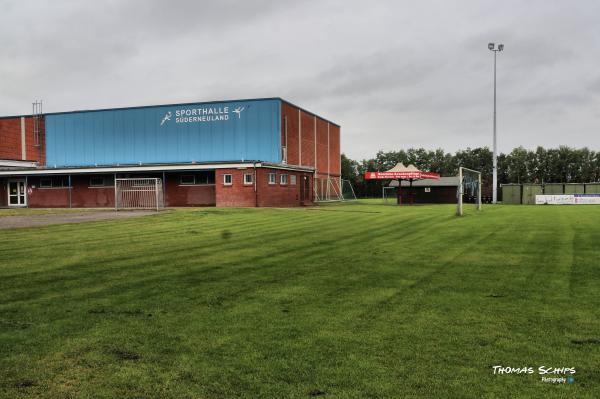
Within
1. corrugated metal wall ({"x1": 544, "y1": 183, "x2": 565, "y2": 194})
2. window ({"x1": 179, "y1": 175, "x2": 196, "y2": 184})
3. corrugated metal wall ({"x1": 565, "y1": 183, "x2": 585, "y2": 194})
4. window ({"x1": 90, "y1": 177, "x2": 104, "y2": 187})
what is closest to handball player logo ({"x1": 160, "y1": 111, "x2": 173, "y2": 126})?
window ({"x1": 90, "y1": 177, "x2": 104, "y2": 187})

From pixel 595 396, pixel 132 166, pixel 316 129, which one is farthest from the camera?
pixel 316 129

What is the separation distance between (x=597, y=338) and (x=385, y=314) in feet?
6.90

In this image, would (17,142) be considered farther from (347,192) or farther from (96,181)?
(347,192)

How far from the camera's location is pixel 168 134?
49875 mm

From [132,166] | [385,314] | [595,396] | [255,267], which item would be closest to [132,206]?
[132,166]

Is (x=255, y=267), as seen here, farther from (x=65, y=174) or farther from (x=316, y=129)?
(x=316, y=129)

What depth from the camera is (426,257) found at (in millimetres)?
9992

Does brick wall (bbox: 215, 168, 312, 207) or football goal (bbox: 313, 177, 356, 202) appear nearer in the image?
brick wall (bbox: 215, 168, 312, 207)

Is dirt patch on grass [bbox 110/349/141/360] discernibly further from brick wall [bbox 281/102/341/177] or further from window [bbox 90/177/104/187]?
brick wall [bbox 281/102/341/177]

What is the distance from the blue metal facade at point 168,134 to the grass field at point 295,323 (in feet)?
123

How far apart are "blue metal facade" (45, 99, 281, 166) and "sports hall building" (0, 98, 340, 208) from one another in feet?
0.33

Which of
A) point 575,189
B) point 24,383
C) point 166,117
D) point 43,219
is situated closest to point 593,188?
point 575,189

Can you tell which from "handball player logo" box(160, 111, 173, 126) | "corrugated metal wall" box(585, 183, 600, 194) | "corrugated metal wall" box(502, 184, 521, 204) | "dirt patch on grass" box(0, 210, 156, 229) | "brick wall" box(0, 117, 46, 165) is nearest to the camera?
"dirt patch on grass" box(0, 210, 156, 229)

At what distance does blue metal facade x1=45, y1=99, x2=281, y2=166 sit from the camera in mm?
47469
